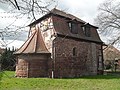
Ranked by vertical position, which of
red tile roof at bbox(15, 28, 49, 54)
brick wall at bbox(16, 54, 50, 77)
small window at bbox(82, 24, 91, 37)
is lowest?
brick wall at bbox(16, 54, 50, 77)

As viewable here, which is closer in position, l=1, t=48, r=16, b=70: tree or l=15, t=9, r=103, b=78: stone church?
l=1, t=48, r=16, b=70: tree

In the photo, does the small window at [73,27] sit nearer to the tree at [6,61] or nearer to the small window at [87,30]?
the small window at [87,30]

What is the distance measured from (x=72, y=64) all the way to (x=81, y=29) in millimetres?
5432

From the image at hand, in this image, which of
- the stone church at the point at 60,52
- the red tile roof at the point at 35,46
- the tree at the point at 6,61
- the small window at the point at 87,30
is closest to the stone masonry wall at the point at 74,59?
the stone church at the point at 60,52

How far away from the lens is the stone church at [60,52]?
87.7 feet

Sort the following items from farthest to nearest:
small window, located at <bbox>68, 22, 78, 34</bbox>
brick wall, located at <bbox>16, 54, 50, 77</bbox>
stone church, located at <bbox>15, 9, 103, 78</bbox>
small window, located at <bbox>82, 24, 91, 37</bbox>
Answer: small window, located at <bbox>82, 24, 91, 37</bbox>, small window, located at <bbox>68, 22, 78, 34</bbox>, stone church, located at <bbox>15, 9, 103, 78</bbox>, brick wall, located at <bbox>16, 54, 50, 77</bbox>

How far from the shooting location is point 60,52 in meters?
27.9

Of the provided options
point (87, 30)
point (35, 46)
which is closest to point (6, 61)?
point (35, 46)

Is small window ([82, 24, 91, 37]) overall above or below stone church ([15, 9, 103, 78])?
above

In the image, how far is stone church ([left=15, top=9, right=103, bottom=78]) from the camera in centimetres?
2673

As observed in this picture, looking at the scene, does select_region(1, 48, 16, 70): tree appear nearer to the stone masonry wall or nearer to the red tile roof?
the stone masonry wall

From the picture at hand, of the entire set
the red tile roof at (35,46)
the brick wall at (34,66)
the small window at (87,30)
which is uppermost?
the small window at (87,30)

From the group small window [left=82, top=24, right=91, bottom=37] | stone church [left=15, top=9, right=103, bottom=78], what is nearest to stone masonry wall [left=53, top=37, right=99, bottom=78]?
stone church [left=15, top=9, right=103, bottom=78]

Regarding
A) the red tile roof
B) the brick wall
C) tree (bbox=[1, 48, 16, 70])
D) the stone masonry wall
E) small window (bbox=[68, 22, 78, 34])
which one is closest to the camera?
tree (bbox=[1, 48, 16, 70])
